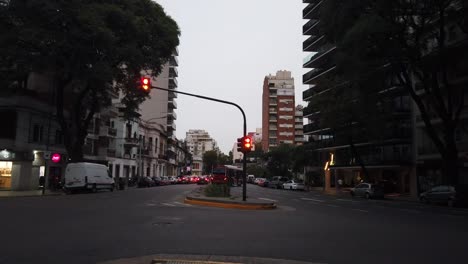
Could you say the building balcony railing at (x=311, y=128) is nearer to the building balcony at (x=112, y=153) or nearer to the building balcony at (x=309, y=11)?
the building balcony at (x=309, y=11)

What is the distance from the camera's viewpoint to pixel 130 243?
10.5 metres

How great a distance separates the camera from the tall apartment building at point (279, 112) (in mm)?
150625

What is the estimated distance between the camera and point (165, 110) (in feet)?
348

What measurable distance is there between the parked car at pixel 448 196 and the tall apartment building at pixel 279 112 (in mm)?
113282

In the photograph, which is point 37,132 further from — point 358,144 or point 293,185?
point 358,144

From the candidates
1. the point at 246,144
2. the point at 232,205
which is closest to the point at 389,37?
the point at 246,144

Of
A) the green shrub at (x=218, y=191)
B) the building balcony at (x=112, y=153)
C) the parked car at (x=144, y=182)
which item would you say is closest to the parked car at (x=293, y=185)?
the parked car at (x=144, y=182)

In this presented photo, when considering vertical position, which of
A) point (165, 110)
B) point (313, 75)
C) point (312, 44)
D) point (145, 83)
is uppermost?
point (312, 44)

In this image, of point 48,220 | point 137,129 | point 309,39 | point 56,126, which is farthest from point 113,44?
point 309,39

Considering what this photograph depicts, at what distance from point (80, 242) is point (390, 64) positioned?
30539 millimetres

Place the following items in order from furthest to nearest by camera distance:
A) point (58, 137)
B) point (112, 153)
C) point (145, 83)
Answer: point (112, 153)
point (58, 137)
point (145, 83)

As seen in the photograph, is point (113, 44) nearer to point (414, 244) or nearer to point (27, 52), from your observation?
point (27, 52)

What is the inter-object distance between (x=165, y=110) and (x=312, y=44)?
3896 centimetres

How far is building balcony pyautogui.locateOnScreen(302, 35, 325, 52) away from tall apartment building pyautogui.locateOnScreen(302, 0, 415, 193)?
9 centimetres
